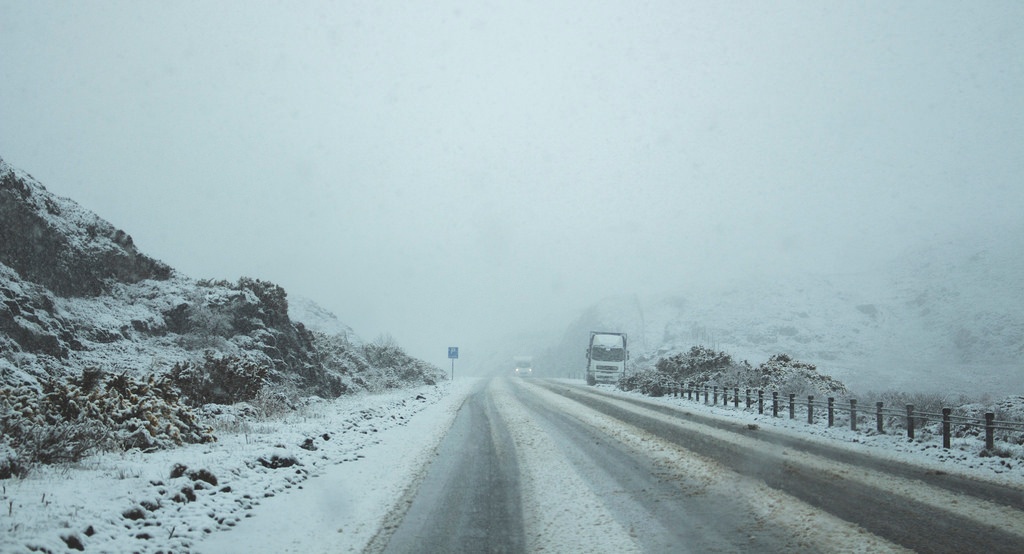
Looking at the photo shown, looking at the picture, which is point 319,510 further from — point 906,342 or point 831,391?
point 906,342

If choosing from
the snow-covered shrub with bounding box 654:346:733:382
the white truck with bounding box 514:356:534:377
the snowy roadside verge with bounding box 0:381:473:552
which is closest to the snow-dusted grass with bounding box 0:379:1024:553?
the snowy roadside verge with bounding box 0:381:473:552

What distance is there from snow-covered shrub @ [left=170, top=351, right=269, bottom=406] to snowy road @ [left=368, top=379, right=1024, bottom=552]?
20.7ft

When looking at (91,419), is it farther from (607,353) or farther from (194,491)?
(607,353)

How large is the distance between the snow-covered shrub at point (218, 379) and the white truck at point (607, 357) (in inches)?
1162

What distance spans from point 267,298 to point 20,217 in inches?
319

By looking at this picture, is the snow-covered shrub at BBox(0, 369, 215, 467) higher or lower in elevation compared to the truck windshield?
higher

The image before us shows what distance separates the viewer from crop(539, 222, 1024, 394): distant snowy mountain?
55656 millimetres

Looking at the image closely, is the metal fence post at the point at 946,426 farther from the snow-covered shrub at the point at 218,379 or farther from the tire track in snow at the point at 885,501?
the snow-covered shrub at the point at 218,379

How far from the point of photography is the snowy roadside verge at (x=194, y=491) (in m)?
4.98

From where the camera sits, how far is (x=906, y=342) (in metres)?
70.1

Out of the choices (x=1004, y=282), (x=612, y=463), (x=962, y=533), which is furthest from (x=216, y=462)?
(x=1004, y=282)

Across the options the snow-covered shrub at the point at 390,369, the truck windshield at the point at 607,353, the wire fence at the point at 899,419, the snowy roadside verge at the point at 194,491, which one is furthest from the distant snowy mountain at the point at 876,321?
the snowy roadside verge at the point at 194,491

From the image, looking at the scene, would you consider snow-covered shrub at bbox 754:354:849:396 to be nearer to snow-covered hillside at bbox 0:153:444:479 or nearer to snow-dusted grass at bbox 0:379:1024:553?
snow-dusted grass at bbox 0:379:1024:553

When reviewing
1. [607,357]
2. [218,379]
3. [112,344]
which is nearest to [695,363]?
[607,357]
